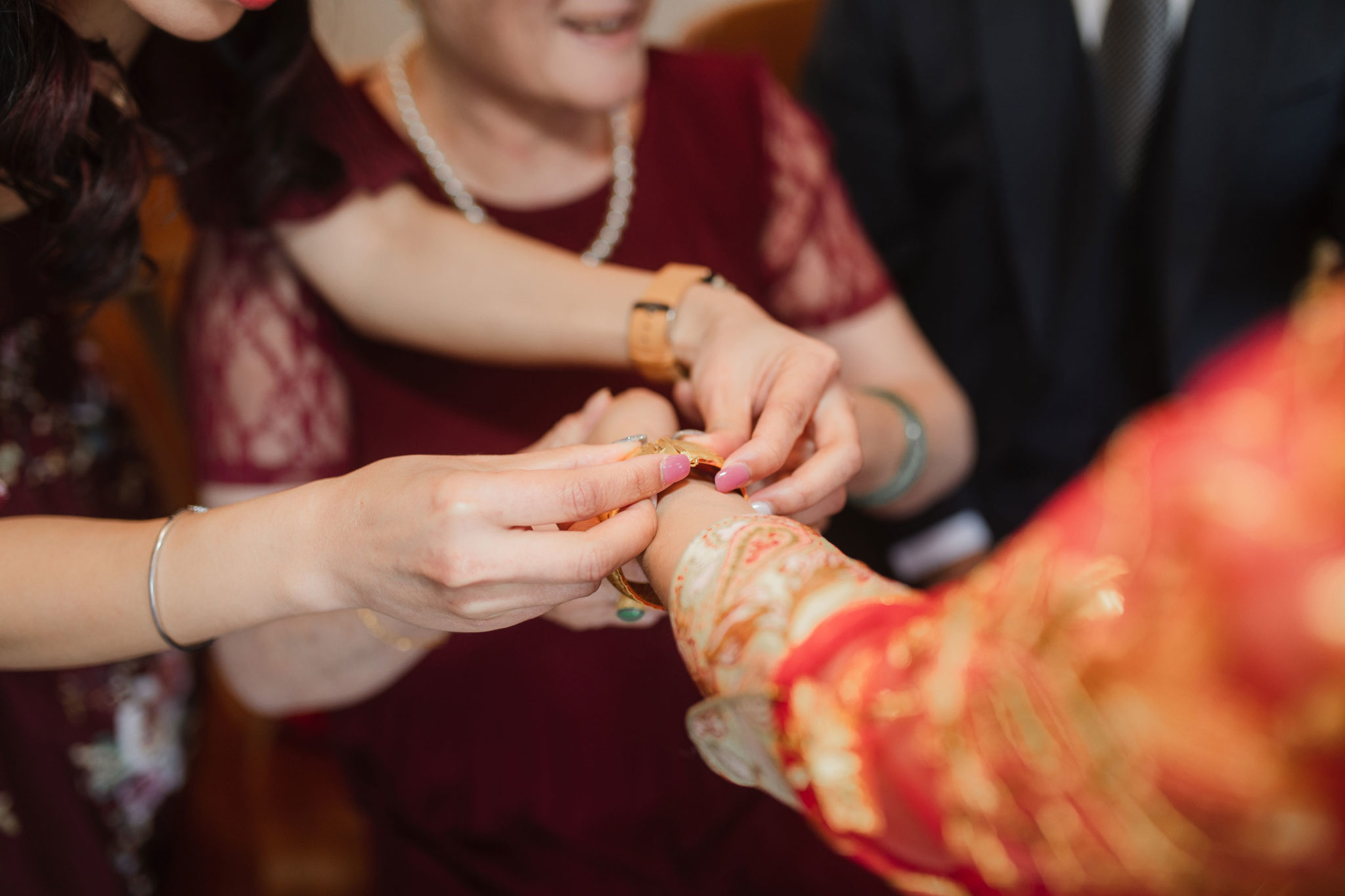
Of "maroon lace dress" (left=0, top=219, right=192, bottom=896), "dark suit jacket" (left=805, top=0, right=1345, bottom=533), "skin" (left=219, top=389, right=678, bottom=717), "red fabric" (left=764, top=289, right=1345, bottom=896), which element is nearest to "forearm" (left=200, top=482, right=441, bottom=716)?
"skin" (left=219, top=389, right=678, bottom=717)

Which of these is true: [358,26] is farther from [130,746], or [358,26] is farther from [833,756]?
[833,756]

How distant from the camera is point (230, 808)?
1.16 meters

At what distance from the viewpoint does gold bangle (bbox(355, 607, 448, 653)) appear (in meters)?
0.72

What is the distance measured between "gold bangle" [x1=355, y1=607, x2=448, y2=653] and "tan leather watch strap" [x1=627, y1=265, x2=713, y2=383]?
264 mm

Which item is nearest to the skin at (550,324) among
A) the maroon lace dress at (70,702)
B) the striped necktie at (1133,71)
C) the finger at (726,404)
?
the finger at (726,404)

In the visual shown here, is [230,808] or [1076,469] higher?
[1076,469]

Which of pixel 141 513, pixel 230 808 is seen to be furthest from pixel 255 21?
pixel 230 808

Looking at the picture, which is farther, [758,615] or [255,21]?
[255,21]

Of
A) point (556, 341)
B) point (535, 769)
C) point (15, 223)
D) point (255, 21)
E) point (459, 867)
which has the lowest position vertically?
point (459, 867)

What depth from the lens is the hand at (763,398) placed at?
556 mm

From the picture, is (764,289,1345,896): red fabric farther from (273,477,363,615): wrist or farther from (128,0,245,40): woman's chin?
(128,0,245,40): woman's chin

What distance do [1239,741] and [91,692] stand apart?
0.86 meters

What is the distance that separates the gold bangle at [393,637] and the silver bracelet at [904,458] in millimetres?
381

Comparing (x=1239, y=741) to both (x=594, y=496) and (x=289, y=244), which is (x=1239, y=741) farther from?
(x=289, y=244)
